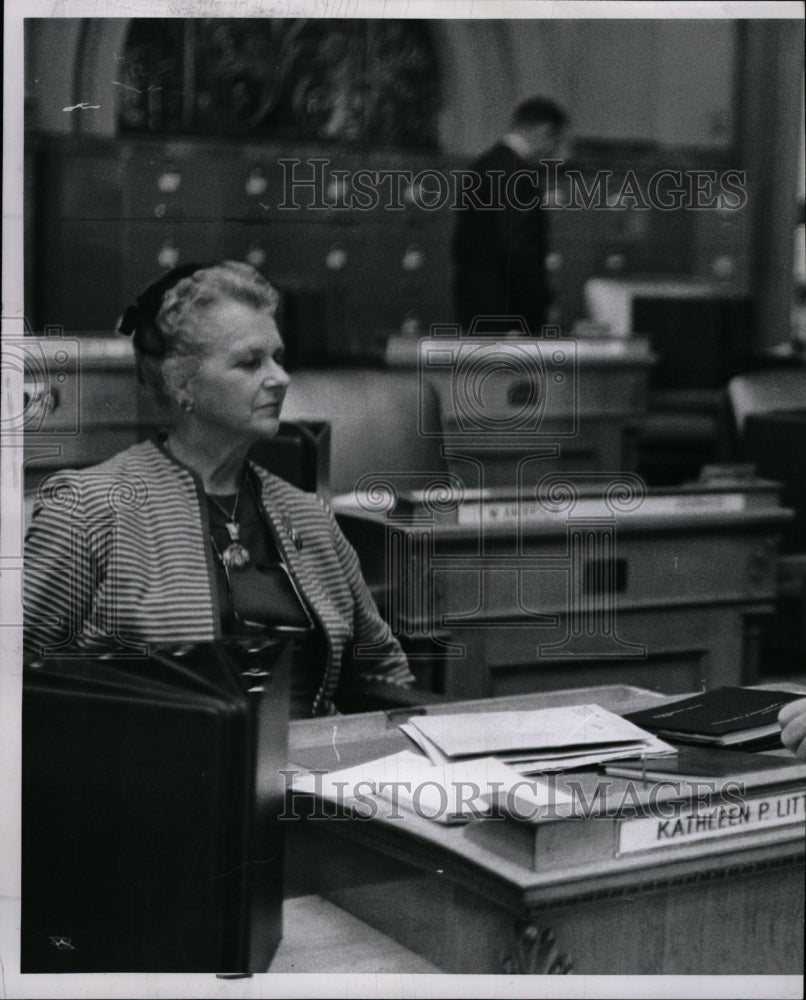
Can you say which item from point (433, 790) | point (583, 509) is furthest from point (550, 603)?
point (433, 790)

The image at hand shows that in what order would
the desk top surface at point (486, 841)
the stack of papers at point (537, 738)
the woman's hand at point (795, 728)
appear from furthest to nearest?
the stack of papers at point (537, 738)
the woman's hand at point (795, 728)
the desk top surface at point (486, 841)

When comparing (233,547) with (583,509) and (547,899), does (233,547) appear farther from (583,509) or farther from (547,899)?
(547,899)

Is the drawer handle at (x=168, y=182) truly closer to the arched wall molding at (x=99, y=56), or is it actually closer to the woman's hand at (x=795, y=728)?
the arched wall molding at (x=99, y=56)

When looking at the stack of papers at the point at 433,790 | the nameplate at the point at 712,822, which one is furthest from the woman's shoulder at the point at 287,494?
the nameplate at the point at 712,822

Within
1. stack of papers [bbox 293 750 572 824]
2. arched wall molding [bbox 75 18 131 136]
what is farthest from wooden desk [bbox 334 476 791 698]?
arched wall molding [bbox 75 18 131 136]

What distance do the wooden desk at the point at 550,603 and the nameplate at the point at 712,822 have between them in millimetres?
360

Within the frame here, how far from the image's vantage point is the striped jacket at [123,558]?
243cm

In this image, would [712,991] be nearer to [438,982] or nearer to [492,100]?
[438,982]

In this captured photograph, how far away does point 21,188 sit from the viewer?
7.97 ft

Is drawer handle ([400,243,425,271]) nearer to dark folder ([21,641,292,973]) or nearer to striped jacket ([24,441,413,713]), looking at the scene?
striped jacket ([24,441,413,713])

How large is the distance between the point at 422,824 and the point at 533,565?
23.0 inches

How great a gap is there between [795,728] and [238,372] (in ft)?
3.33

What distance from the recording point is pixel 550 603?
8.50 ft

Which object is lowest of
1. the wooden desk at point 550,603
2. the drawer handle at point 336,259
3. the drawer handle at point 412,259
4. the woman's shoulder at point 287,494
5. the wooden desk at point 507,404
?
the wooden desk at point 550,603
